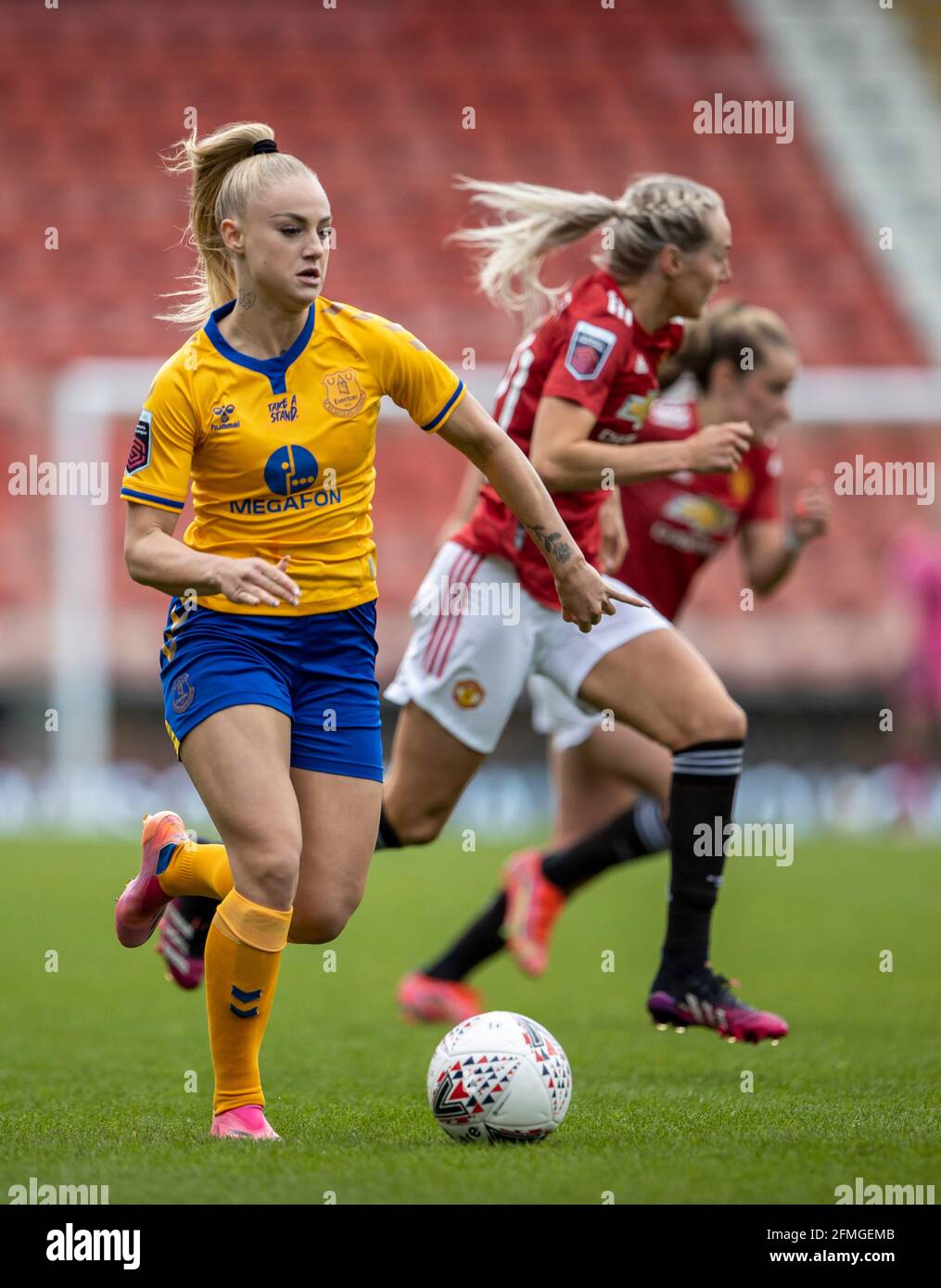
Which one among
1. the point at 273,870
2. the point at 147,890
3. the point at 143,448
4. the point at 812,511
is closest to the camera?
the point at 273,870

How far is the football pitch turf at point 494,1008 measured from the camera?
11.2ft

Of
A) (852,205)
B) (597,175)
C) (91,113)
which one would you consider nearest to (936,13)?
(852,205)

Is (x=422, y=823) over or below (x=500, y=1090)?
over

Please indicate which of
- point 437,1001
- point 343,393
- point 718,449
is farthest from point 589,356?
point 437,1001

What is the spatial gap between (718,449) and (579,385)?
0.42 metres

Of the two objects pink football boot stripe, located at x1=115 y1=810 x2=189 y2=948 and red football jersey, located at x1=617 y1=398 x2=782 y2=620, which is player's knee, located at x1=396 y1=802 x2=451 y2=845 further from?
red football jersey, located at x1=617 y1=398 x2=782 y2=620

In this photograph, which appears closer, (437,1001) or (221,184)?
(221,184)

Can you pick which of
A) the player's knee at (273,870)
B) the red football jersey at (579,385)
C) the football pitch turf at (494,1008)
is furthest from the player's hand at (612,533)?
the player's knee at (273,870)

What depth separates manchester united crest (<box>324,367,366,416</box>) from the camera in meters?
4.06

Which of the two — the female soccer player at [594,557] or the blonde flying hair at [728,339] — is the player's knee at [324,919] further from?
the blonde flying hair at [728,339]

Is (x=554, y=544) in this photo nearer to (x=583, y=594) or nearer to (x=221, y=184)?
(x=583, y=594)

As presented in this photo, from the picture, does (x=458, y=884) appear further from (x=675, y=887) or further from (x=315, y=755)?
(x=315, y=755)

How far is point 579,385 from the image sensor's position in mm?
4840

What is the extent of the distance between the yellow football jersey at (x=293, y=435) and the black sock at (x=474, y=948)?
2.27m
